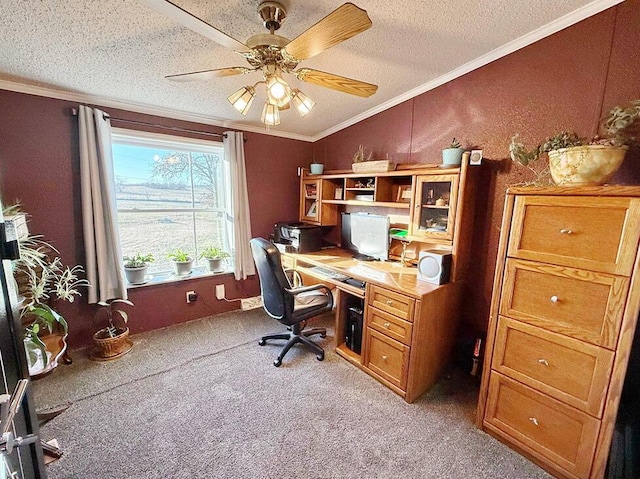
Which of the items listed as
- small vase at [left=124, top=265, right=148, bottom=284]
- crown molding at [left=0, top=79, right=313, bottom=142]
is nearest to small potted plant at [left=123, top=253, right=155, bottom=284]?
small vase at [left=124, top=265, right=148, bottom=284]

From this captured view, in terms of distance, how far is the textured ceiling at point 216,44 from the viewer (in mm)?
1458

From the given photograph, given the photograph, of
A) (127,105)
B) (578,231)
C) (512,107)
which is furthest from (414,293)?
(127,105)

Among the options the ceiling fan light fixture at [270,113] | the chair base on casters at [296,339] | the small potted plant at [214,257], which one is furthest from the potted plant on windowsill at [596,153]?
the small potted plant at [214,257]

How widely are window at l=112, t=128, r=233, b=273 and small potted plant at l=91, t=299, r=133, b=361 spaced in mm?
500

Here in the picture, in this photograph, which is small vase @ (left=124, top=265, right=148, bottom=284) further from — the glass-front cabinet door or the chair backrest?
the glass-front cabinet door

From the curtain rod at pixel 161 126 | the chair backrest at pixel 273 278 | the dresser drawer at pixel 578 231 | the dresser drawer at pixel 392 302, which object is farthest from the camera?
the curtain rod at pixel 161 126

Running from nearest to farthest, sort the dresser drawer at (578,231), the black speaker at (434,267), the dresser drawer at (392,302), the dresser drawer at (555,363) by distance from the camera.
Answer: the dresser drawer at (578,231), the dresser drawer at (555,363), the dresser drawer at (392,302), the black speaker at (434,267)

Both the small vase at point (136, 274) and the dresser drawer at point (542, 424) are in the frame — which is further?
the small vase at point (136, 274)

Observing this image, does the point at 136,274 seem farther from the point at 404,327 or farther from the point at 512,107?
the point at 512,107

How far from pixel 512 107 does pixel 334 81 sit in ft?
4.37

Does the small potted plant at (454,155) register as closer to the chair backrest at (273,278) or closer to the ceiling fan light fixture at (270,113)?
the ceiling fan light fixture at (270,113)

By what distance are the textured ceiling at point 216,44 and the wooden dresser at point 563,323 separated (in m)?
1.04

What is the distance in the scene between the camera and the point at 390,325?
201 centimetres

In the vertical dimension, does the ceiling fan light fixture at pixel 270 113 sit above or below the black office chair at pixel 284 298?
above
